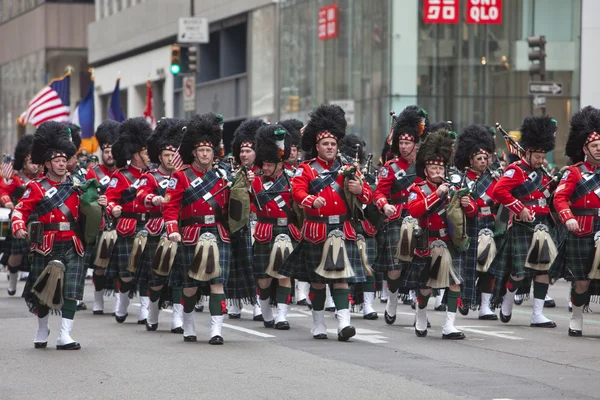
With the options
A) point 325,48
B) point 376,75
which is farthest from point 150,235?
point 325,48

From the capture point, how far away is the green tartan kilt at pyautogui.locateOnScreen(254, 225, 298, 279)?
1521 centimetres

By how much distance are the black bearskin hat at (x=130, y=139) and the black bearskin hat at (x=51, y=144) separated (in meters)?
2.81

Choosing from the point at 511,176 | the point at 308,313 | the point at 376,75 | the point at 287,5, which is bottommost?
the point at 308,313

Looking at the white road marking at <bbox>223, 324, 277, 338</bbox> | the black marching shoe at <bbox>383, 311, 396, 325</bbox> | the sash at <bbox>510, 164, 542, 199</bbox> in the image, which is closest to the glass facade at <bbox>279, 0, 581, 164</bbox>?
the sash at <bbox>510, 164, 542, 199</bbox>

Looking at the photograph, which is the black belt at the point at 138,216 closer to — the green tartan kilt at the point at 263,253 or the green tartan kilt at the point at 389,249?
the green tartan kilt at the point at 263,253

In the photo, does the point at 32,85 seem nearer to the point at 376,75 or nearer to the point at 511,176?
the point at 376,75

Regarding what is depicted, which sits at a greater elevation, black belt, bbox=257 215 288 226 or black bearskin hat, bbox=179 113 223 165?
black bearskin hat, bbox=179 113 223 165

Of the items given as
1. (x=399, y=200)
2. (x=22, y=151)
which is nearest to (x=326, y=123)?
(x=399, y=200)

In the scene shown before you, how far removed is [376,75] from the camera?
38438 millimetres

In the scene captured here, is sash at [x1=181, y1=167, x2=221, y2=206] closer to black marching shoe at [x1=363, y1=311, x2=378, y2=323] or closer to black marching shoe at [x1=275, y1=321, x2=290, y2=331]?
black marching shoe at [x1=275, y1=321, x2=290, y2=331]

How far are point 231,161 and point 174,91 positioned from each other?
39276mm

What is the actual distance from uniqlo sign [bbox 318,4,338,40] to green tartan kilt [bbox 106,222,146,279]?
84.4ft

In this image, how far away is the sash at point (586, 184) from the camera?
44.6 feet

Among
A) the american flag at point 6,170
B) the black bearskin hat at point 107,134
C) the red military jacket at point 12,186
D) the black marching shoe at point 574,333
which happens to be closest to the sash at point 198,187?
the black marching shoe at point 574,333
